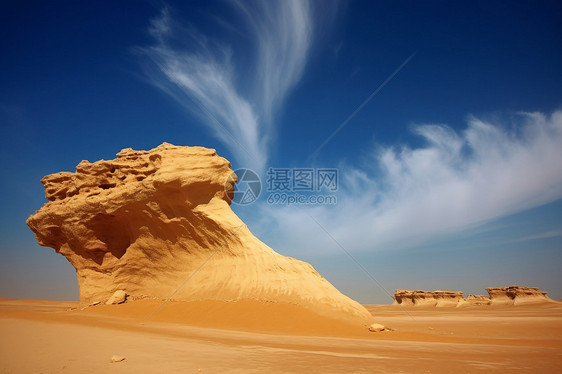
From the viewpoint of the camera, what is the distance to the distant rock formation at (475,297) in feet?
186

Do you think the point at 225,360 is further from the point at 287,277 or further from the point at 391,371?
the point at 287,277

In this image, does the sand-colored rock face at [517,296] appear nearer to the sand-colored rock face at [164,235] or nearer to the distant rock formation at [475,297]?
the distant rock formation at [475,297]

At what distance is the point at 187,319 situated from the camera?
499 inches

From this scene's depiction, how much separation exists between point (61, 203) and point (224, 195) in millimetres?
9258

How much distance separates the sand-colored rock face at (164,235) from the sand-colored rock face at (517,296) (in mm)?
61188

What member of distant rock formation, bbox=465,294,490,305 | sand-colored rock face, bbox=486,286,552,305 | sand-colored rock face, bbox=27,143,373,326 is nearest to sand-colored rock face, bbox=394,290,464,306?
distant rock formation, bbox=465,294,490,305

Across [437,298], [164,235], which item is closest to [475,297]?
[437,298]

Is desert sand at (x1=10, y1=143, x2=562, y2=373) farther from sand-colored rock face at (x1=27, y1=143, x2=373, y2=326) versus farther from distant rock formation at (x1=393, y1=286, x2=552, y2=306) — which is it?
distant rock formation at (x1=393, y1=286, x2=552, y2=306)

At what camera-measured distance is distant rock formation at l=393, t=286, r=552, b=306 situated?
56.6 meters

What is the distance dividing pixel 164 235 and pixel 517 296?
2655 inches

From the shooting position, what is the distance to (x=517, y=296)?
5672 cm

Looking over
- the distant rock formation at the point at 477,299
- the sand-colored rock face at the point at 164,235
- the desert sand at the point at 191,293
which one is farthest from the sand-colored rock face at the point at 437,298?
the sand-colored rock face at the point at 164,235

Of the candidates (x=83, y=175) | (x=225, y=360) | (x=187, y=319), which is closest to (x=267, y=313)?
(x=187, y=319)

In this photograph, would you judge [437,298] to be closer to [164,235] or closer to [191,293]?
[191,293]
